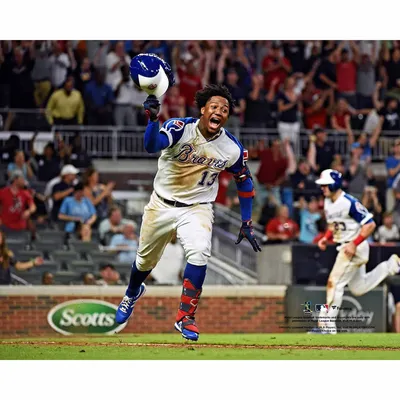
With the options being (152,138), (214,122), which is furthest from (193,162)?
(152,138)

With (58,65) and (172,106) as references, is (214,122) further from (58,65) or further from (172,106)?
(58,65)

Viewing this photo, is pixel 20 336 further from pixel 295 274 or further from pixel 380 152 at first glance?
pixel 380 152

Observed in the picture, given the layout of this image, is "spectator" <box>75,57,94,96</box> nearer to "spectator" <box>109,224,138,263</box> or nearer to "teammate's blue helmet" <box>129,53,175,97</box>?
"spectator" <box>109,224,138,263</box>

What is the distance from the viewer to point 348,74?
23.3m

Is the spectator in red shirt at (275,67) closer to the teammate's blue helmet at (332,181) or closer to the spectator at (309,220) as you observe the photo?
the spectator at (309,220)

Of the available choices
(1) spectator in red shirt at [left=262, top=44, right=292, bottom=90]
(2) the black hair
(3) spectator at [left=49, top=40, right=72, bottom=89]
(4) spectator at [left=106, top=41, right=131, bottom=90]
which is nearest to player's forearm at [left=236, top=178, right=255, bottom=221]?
(2) the black hair

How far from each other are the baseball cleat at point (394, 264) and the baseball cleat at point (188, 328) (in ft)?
19.0

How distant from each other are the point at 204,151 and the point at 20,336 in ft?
21.8

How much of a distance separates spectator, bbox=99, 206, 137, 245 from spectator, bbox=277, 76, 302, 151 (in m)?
3.81

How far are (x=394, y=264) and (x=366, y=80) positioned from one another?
6.18 metres

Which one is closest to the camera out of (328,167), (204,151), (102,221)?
(204,151)

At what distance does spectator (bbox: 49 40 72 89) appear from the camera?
22.0 m

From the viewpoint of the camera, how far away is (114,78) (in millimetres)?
22109

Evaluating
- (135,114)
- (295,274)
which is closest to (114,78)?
(135,114)
